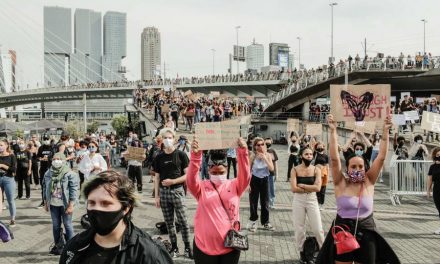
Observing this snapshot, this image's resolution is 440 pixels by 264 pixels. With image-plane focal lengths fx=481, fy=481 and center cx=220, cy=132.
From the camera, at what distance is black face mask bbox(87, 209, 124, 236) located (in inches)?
103

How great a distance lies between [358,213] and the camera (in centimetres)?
496

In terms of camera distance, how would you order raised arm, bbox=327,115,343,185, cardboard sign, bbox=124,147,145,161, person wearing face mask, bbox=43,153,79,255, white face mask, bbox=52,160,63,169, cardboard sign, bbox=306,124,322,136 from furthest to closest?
cardboard sign, bbox=306,124,322,136 < cardboard sign, bbox=124,147,145,161 < white face mask, bbox=52,160,63,169 < person wearing face mask, bbox=43,153,79,255 < raised arm, bbox=327,115,343,185

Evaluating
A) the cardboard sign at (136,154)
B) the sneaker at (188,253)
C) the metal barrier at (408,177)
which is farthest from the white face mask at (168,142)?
the metal barrier at (408,177)

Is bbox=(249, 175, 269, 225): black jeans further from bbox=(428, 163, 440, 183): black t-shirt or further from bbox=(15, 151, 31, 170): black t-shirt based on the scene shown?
bbox=(15, 151, 31, 170): black t-shirt

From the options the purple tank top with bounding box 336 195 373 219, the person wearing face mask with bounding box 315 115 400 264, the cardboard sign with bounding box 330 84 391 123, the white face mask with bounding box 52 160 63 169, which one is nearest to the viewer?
the person wearing face mask with bounding box 315 115 400 264

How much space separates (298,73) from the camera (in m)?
46.2

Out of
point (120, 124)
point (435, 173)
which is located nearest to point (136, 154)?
point (435, 173)

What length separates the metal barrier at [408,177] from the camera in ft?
39.3

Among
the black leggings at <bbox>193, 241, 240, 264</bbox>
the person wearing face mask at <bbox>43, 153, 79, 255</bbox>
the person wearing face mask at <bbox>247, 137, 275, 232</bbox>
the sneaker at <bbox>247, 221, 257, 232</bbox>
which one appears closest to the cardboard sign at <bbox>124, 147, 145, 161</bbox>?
the person wearing face mask at <bbox>247, 137, 275, 232</bbox>

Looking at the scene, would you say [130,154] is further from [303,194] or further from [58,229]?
[303,194]

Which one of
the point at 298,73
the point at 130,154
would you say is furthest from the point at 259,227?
the point at 298,73

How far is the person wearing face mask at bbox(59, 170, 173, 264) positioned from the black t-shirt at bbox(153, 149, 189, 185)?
4.18 m

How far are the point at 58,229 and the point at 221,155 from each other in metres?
3.60

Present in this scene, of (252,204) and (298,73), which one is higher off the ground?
(298,73)
